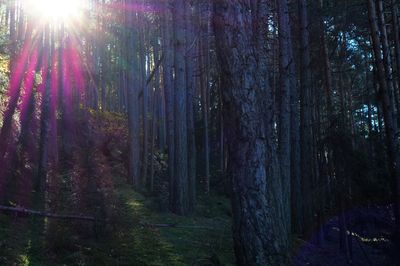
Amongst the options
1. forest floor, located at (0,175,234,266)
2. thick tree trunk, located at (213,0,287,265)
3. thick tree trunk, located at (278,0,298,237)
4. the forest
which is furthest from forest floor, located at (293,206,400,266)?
thick tree trunk, located at (213,0,287,265)

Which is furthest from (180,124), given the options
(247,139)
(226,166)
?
(247,139)

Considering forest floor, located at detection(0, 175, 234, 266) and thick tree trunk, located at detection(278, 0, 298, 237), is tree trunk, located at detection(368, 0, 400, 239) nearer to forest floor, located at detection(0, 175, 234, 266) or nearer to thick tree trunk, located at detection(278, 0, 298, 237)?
thick tree trunk, located at detection(278, 0, 298, 237)

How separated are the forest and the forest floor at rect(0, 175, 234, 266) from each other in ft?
0.12

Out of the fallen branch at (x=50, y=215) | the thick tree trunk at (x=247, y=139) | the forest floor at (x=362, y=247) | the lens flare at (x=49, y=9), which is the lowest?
the forest floor at (x=362, y=247)

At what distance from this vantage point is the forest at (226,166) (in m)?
4.63

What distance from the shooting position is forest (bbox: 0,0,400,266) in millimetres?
4633

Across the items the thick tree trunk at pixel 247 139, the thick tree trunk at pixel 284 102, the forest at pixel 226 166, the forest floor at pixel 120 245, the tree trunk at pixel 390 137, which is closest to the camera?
the thick tree trunk at pixel 247 139

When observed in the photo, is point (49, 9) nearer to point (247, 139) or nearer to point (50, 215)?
point (50, 215)

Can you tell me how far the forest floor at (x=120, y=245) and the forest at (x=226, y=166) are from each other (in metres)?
0.04

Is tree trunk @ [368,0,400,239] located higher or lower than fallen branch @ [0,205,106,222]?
higher

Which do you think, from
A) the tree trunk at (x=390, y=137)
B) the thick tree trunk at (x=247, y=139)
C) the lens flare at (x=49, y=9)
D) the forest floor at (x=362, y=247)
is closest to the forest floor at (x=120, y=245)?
the forest floor at (x=362, y=247)

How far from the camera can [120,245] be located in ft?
28.0

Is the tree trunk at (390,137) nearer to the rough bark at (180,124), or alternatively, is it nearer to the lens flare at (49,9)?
the rough bark at (180,124)

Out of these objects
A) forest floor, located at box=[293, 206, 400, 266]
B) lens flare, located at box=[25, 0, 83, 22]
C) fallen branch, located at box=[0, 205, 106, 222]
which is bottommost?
forest floor, located at box=[293, 206, 400, 266]
